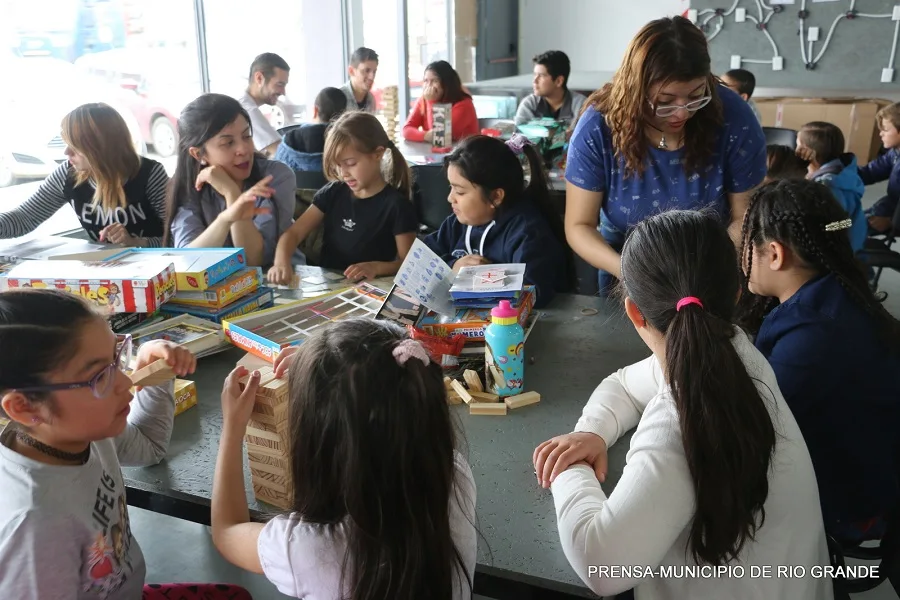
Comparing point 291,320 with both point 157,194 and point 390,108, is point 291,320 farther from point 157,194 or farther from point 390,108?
point 390,108

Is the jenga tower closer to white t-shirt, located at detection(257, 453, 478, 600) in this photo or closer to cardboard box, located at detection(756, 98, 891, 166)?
white t-shirt, located at detection(257, 453, 478, 600)

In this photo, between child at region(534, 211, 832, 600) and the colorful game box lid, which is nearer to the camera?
child at region(534, 211, 832, 600)

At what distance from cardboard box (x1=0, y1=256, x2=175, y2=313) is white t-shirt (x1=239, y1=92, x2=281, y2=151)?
276 centimetres

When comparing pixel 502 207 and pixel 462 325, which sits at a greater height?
pixel 502 207

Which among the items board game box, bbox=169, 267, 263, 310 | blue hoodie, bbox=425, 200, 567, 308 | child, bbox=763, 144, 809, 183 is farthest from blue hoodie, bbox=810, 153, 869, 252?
board game box, bbox=169, 267, 263, 310

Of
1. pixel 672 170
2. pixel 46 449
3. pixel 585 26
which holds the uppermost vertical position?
pixel 585 26

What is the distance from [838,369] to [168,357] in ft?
3.81

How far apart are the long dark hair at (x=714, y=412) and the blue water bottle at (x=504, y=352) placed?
368mm

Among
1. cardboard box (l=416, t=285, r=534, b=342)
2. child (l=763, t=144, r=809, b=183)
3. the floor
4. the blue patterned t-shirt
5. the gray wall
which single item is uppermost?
the gray wall

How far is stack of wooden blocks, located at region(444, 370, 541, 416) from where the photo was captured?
53.6 inches

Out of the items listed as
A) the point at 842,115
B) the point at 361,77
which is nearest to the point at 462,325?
the point at 361,77

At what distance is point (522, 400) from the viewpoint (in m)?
1.38

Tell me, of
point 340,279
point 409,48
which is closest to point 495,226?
point 340,279

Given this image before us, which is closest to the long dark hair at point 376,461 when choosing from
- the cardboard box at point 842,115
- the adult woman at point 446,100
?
the adult woman at point 446,100
